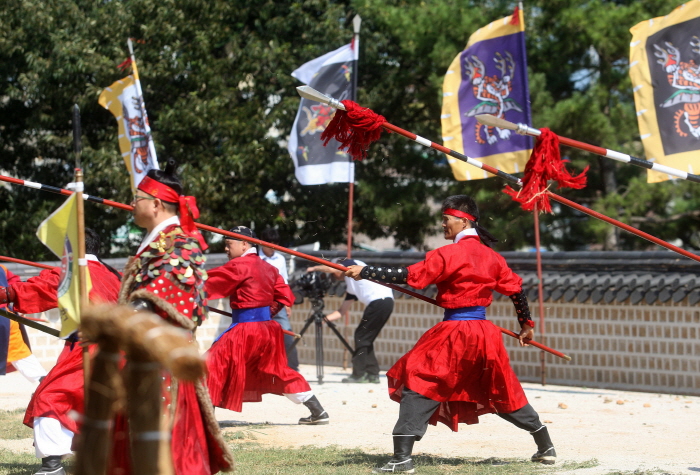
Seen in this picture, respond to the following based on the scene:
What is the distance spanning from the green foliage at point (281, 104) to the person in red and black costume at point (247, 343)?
19.8ft

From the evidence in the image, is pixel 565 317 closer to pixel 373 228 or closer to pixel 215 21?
pixel 373 228

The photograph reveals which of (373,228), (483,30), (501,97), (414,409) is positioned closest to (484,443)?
(414,409)

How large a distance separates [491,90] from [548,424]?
13.2 feet

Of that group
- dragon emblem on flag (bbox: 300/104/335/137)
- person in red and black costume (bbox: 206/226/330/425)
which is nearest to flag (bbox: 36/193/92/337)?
person in red and black costume (bbox: 206/226/330/425)

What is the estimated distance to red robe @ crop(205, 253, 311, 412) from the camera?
21.2 ft

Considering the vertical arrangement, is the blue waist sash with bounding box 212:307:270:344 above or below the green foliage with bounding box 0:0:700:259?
below

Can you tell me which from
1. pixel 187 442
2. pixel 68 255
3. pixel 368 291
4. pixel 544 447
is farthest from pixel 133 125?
pixel 187 442

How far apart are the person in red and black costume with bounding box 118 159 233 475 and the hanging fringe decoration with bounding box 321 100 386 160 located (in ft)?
6.06

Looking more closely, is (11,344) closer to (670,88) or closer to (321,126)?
(321,126)

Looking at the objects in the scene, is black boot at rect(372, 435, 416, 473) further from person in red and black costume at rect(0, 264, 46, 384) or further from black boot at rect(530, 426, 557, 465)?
person in red and black costume at rect(0, 264, 46, 384)

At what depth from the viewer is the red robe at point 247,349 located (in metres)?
6.47

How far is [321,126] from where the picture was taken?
34.8ft

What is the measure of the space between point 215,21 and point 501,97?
20.2 feet

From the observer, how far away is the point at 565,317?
32.0 feet
